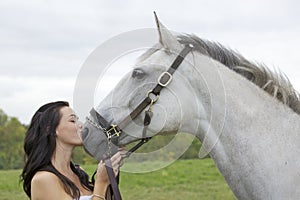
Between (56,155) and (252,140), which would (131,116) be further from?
(252,140)

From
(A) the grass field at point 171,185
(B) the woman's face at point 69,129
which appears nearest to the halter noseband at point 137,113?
(B) the woman's face at point 69,129

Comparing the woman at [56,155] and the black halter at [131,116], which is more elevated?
the black halter at [131,116]

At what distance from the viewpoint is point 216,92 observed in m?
3.57

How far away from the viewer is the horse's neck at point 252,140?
3389 millimetres

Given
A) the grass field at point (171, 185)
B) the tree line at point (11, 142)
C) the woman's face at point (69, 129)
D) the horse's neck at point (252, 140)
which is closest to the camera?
→ the horse's neck at point (252, 140)

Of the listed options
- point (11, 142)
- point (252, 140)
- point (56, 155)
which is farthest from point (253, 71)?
point (11, 142)

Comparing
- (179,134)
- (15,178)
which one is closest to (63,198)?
(179,134)

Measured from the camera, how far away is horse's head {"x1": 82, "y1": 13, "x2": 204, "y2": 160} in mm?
3541

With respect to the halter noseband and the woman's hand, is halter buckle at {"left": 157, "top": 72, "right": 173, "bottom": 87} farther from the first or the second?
the woman's hand

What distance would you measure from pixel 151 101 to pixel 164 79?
19 cm

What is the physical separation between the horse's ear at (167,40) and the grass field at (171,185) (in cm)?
712

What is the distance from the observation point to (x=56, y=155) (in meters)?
3.82

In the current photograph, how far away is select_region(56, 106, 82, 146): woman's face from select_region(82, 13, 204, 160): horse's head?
168mm

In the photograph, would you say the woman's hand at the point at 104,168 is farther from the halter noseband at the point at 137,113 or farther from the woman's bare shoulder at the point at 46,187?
the woman's bare shoulder at the point at 46,187
